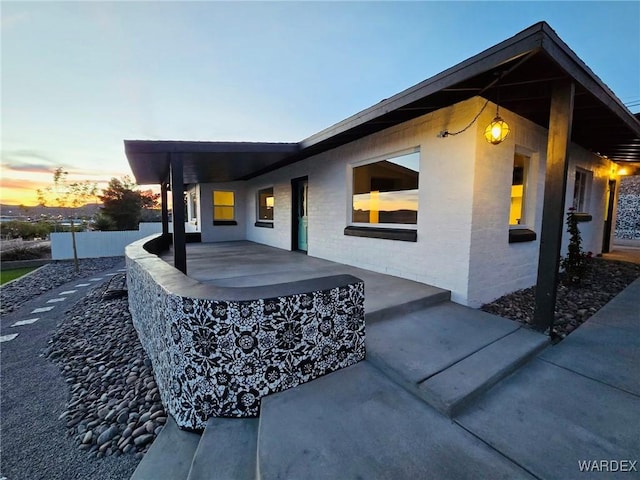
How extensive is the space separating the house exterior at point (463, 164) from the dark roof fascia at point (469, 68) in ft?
0.03

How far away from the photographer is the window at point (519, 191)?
463cm

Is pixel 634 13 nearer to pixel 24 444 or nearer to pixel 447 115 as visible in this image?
pixel 447 115

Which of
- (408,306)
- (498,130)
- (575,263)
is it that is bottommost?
(408,306)

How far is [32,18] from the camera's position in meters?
5.45

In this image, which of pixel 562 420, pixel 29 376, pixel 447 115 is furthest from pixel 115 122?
pixel 562 420

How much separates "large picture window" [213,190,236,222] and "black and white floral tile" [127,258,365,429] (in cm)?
904

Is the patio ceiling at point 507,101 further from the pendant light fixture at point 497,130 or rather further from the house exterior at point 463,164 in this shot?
the pendant light fixture at point 497,130

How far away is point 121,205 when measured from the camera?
19984 millimetres

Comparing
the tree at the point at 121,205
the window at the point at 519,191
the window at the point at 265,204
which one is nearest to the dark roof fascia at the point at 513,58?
the window at the point at 519,191

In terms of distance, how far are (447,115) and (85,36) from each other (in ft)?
25.8

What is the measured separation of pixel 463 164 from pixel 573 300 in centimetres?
277

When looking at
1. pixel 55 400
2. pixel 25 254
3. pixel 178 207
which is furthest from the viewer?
pixel 25 254

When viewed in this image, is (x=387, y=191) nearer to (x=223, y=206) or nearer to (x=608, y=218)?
(x=223, y=206)

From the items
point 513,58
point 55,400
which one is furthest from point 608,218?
point 55,400
